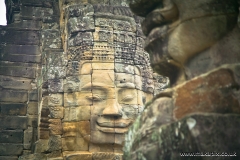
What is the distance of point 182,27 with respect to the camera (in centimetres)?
429

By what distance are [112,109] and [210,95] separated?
22.8ft

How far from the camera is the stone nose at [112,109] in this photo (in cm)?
1068

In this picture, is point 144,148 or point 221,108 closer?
point 221,108

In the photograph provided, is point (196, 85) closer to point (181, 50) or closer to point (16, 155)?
point (181, 50)

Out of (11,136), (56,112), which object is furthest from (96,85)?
(11,136)

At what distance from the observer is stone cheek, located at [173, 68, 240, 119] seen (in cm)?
382

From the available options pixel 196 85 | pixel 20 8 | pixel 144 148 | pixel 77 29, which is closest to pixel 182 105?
pixel 196 85

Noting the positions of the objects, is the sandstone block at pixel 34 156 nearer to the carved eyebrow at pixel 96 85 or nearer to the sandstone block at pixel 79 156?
the sandstone block at pixel 79 156

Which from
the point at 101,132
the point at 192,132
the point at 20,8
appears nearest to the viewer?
the point at 192,132

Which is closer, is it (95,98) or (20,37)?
(95,98)

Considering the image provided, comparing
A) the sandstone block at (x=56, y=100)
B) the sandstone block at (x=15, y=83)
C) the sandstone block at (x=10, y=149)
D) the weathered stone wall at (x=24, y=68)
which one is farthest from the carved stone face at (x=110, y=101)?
the sandstone block at (x=10, y=149)

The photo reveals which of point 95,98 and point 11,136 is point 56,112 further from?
point 11,136

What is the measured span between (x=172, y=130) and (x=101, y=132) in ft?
22.6

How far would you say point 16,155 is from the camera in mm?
12094
